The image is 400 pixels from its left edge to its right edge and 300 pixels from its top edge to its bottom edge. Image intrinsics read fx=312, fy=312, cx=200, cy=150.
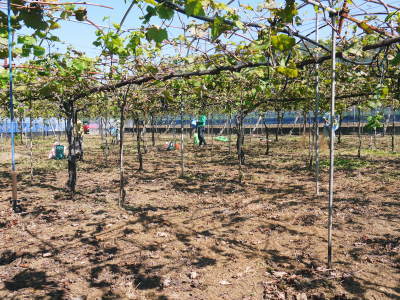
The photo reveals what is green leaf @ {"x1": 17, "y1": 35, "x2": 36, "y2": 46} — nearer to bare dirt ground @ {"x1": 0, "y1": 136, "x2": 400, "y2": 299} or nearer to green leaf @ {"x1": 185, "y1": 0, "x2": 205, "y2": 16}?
green leaf @ {"x1": 185, "y1": 0, "x2": 205, "y2": 16}

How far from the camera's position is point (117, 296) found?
3699 millimetres

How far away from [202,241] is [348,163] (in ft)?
31.2

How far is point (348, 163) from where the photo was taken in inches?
496

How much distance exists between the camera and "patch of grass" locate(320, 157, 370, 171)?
11733 mm

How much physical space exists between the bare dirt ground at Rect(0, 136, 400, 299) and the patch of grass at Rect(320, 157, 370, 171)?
179cm

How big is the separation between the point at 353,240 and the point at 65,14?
205 inches

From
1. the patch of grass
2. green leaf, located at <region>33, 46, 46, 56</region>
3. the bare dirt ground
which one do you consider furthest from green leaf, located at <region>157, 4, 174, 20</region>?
the patch of grass

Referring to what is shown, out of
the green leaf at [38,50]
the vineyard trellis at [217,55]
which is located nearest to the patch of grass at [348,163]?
the vineyard trellis at [217,55]

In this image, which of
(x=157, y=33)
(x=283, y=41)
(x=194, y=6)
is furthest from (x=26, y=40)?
(x=283, y=41)

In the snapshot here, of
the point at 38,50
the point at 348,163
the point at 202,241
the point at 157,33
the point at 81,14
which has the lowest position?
the point at 202,241

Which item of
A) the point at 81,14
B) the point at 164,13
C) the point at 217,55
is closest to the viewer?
the point at 164,13

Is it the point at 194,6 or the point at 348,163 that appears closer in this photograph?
the point at 194,6

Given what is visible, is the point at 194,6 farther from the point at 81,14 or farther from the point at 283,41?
the point at 81,14

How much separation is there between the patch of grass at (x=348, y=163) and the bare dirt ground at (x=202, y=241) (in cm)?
179
